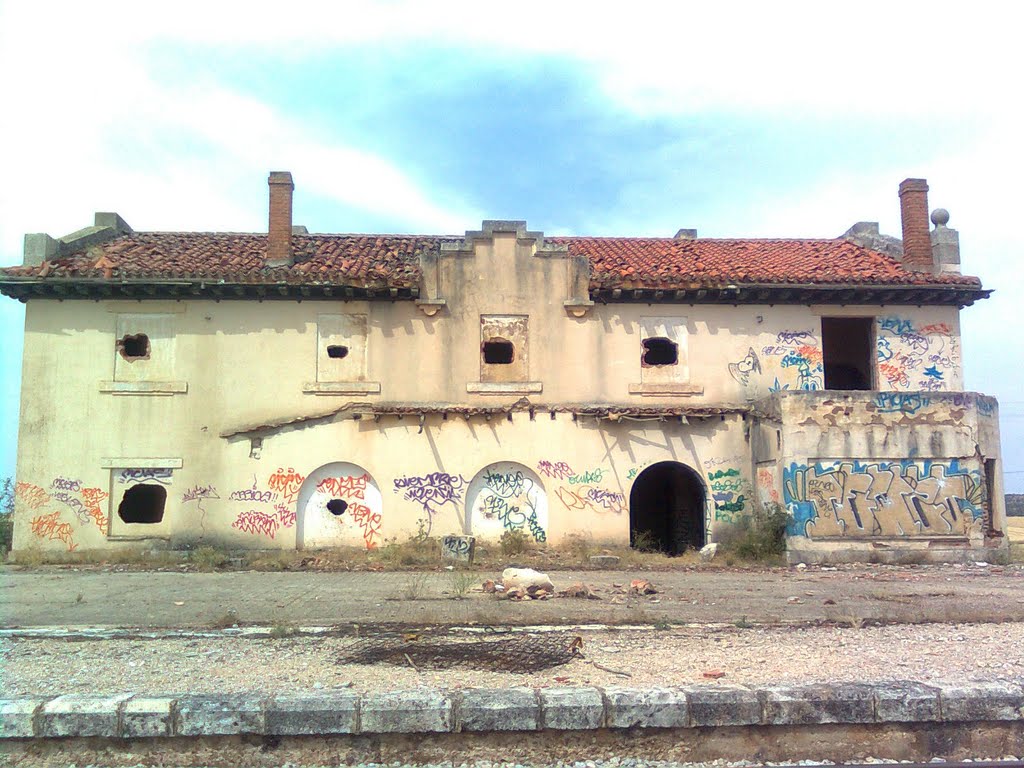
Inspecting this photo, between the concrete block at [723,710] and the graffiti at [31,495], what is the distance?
16.9 m

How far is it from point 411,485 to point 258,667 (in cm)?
1119

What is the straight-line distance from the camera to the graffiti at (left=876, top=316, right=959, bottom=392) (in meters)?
19.0

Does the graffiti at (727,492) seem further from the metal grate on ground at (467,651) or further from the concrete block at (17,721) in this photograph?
the concrete block at (17,721)

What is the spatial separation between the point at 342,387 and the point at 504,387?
12.5ft

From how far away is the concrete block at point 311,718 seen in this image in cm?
541

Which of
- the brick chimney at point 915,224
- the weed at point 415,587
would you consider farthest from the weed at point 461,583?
the brick chimney at point 915,224

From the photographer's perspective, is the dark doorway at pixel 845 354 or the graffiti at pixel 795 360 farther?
the dark doorway at pixel 845 354

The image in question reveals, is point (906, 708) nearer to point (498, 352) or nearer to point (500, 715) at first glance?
point (500, 715)

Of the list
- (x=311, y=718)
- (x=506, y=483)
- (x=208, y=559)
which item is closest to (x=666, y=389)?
(x=506, y=483)

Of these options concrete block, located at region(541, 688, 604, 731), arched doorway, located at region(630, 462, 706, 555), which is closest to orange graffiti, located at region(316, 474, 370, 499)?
arched doorway, located at region(630, 462, 706, 555)

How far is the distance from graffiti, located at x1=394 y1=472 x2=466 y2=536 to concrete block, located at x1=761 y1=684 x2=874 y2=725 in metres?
12.7

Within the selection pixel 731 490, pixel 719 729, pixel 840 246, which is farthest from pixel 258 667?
pixel 840 246

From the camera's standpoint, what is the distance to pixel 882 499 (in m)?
16.5

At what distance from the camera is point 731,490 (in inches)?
724
